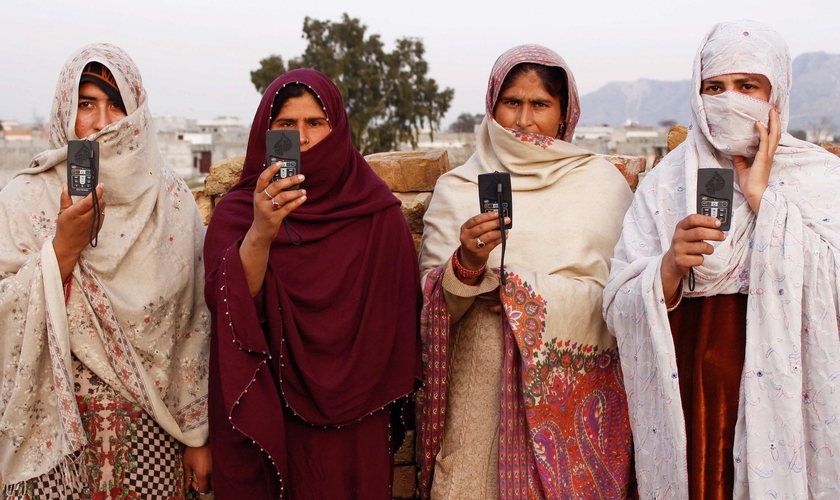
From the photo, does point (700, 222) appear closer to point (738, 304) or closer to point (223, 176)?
point (738, 304)

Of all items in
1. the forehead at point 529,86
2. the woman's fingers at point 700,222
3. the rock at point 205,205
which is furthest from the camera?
the rock at point 205,205

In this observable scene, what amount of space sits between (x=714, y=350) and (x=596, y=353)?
39 cm

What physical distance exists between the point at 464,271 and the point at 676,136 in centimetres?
152

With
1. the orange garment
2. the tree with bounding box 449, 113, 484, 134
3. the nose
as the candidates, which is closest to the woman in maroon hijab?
the nose

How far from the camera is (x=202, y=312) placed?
8.48ft

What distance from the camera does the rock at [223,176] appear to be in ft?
11.9

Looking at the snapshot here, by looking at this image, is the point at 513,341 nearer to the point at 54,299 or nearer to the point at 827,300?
the point at 827,300

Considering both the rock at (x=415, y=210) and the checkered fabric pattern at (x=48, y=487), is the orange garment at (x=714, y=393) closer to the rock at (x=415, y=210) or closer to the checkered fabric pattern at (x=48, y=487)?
the rock at (x=415, y=210)

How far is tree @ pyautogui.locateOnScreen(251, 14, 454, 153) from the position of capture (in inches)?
1048

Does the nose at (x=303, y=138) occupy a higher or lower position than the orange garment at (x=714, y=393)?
higher

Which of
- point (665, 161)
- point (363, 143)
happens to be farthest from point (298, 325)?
point (363, 143)

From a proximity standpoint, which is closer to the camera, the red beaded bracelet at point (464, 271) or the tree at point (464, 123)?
the red beaded bracelet at point (464, 271)

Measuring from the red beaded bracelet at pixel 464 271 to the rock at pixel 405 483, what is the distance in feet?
4.73

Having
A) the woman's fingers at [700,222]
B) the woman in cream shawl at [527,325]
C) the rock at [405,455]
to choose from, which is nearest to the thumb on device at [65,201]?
the woman in cream shawl at [527,325]
